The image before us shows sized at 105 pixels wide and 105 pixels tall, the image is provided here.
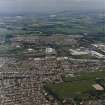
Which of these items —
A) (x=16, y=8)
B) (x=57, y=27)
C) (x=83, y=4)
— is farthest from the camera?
(x=83, y=4)

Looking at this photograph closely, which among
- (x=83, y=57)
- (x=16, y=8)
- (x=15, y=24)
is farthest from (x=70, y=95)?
(x=16, y=8)

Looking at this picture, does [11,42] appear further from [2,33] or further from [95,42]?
[95,42]

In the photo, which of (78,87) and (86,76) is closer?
(78,87)

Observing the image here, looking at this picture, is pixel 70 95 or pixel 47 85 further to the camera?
pixel 47 85

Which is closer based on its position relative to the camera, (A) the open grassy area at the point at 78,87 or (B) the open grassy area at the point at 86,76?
(A) the open grassy area at the point at 78,87

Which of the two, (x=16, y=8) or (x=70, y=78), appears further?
(x=16, y=8)

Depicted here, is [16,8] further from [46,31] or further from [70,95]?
[70,95]

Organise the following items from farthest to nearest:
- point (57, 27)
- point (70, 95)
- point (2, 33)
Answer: point (57, 27) → point (2, 33) → point (70, 95)

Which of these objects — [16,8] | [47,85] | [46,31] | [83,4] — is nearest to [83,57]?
[47,85]

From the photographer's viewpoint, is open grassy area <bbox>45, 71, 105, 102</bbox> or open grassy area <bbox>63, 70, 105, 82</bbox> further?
open grassy area <bbox>63, 70, 105, 82</bbox>
